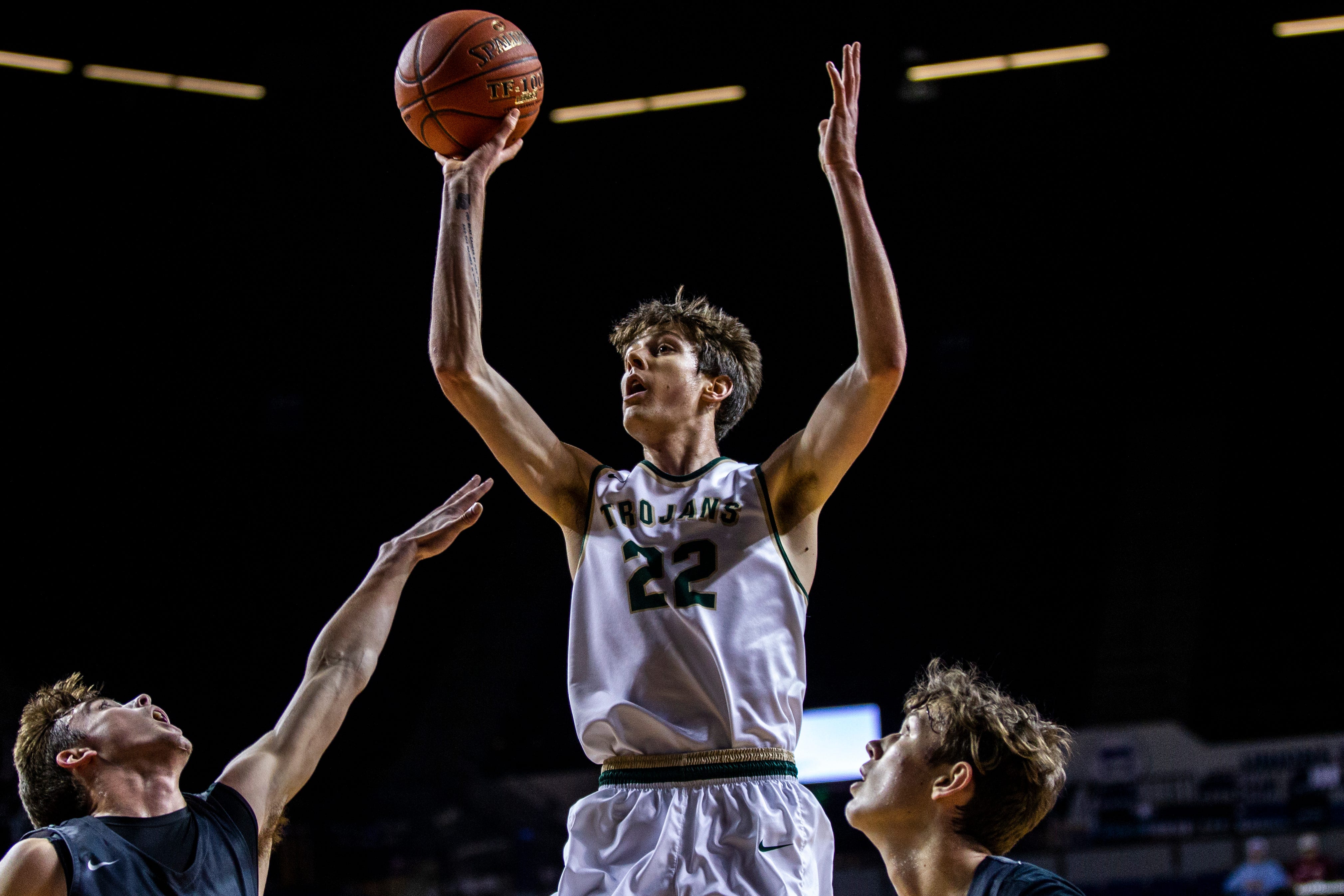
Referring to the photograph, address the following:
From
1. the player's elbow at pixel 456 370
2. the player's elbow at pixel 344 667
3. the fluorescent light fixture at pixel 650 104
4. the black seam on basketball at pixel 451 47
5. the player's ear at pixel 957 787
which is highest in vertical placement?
the fluorescent light fixture at pixel 650 104

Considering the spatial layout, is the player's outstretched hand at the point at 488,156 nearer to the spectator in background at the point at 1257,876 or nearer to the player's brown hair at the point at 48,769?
the player's brown hair at the point at 48,769

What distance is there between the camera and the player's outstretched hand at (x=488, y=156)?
9.59 ft

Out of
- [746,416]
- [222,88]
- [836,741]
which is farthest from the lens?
[746,416]

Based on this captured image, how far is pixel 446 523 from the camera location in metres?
3.41

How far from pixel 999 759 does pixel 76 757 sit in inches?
85.9

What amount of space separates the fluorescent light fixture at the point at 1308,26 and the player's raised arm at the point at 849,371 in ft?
20.2

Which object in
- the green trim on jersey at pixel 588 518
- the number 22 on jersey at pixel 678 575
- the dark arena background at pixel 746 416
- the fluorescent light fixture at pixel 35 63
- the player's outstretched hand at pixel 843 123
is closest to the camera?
the number 22 on jersey at pixel 678 575

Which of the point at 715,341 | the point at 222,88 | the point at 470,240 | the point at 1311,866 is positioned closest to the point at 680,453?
the point at 715,341

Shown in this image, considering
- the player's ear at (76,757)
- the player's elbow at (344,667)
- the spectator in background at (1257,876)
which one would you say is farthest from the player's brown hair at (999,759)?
the spectator in background at (1257,876)

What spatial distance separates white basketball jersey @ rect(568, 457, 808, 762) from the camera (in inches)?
101

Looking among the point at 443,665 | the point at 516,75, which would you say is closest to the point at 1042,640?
the point at 443,665

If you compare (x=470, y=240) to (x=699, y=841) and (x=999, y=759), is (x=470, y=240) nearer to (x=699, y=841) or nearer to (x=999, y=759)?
(x=699, y=841)

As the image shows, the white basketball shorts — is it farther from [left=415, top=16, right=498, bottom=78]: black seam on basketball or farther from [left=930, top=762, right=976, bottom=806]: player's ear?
[left=415, top=16, right=498, bottom=78]: black seam on basketball

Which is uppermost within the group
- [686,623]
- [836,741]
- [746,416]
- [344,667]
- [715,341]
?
[715,341]
